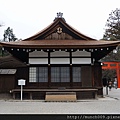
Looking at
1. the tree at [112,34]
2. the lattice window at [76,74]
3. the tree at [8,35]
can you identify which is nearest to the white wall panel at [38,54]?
the lattice window at [76,74]

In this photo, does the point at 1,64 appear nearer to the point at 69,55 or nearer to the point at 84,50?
the point at 69,55

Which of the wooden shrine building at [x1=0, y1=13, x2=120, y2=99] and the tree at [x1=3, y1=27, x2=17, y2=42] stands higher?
the tree at [x1=3, y1=27, x2=17, y2=42]

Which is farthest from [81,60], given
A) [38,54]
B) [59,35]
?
[38,54]

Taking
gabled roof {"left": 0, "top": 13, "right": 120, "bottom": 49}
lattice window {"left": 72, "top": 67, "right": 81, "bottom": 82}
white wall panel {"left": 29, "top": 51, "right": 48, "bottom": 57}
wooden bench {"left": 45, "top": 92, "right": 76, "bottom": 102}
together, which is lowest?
wooden bench {"left": 45, "top": 92, "right": 76, "bottom": 102}

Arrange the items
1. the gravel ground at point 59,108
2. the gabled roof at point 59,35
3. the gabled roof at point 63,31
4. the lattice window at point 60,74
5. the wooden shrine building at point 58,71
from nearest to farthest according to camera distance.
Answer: the gravel ground at point 59,108, the wooden shrine building at point 58,71, the lattice window at point 60,74, the gabled roof at point 59,35, the gabled roof at point 63,31

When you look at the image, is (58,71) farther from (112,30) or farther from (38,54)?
(112,30)

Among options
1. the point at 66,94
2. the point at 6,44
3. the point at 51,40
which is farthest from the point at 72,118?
the point at 51,40

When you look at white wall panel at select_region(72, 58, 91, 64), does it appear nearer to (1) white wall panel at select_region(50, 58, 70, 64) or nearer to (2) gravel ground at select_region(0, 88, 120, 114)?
(1) white wall panel at select_region(50, 58, 70, 64)

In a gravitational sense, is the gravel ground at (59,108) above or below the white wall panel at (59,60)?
below

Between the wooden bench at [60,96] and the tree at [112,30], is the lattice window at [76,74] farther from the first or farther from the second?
the tree at [112,30]

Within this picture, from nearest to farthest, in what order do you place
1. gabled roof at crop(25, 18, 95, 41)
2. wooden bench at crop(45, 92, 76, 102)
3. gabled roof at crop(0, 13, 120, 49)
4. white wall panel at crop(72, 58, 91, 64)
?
wooden bench at crop(45, 92, 76, 102), white wall panel at crop(72, 58, 91, 64), gabled roof at crop(0, 13, 120, 49), gabled roof at crop(25, 18, 95, 41)

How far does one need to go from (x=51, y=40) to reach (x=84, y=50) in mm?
2899

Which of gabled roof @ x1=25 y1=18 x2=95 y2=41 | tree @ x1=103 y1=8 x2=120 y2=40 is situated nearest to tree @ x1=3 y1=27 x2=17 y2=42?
tree @ x1=103 y1=8 x2=120 y2=40

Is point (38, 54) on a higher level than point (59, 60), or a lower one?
higher
